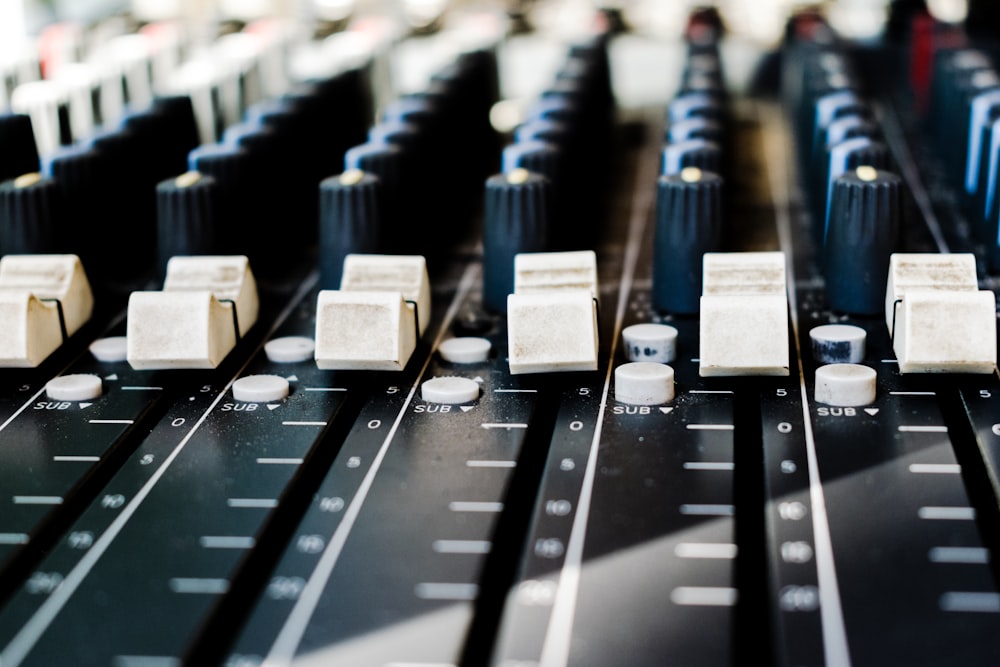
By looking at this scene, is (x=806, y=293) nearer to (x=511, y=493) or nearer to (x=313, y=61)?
(x=511, y=493)

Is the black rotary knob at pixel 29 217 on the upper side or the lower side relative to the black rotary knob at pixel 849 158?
lower

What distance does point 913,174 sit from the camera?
184 centimetres

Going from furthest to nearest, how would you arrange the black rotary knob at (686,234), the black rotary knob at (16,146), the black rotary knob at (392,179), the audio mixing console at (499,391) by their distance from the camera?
the black rotary knob at (16,146) < the black rotary knob at (392,179) < the black rotary knob at (686,234) < the audio mixing console at (499,391)

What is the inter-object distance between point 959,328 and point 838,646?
1.42 ft

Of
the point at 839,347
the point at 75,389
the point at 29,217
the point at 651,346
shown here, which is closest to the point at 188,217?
the point at 29,217

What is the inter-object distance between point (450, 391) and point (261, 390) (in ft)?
0.58

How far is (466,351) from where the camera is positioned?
1.24 meters

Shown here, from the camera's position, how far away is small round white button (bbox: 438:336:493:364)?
1236 mm

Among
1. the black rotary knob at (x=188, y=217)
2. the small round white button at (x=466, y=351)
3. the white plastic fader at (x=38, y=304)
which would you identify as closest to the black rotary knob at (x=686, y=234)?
the small round white button at (x=466, y=351)

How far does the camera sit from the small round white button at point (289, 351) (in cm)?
125

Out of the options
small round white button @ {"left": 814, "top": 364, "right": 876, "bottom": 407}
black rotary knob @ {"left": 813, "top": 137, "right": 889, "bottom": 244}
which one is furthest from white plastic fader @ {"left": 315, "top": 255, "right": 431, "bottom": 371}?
black rotary knob @ {"left": 813, "top": 137, "right": 889, "bottom": 244}

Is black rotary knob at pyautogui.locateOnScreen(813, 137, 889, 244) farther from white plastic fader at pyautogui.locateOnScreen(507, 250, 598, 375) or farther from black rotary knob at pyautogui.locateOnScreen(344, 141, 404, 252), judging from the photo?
black rotary knob at pyautogui.locateOnScreen(344, 141, 404, 252)

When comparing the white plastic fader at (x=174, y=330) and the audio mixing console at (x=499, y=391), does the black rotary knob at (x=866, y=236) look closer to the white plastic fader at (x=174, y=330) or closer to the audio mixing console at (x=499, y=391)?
the audio mixing console at (x=499, y=391)

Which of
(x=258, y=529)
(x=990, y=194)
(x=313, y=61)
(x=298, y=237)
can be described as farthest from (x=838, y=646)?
(x=313, y=61)
